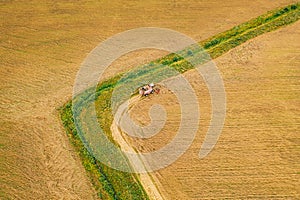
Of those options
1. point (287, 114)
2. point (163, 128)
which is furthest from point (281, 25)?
point (163, 128)

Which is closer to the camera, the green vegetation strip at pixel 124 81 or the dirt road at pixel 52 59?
the green vegetation strip at pixel 124 81

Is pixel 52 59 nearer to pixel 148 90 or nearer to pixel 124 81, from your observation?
pixel 124 81

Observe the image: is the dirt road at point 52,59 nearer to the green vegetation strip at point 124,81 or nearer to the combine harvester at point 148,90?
the green vegetation strip at point 124,81

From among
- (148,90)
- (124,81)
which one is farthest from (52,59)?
(148,90)

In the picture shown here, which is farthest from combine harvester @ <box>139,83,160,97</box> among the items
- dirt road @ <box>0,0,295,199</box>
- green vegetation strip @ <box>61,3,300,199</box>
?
dirt road @ <box>0,0,295,199</box>

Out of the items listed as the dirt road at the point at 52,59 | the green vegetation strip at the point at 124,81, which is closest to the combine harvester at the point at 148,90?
the green vegetation strip at the point at 124,81

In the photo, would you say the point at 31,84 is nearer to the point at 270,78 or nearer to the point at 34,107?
the point at 34,107

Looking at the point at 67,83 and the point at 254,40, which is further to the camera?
the point at 254,40

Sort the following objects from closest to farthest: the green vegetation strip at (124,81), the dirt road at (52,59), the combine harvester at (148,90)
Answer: the green vegetation strip at (124,81) → the dirt road at (52,59) → the combine harvester at (148,90)
